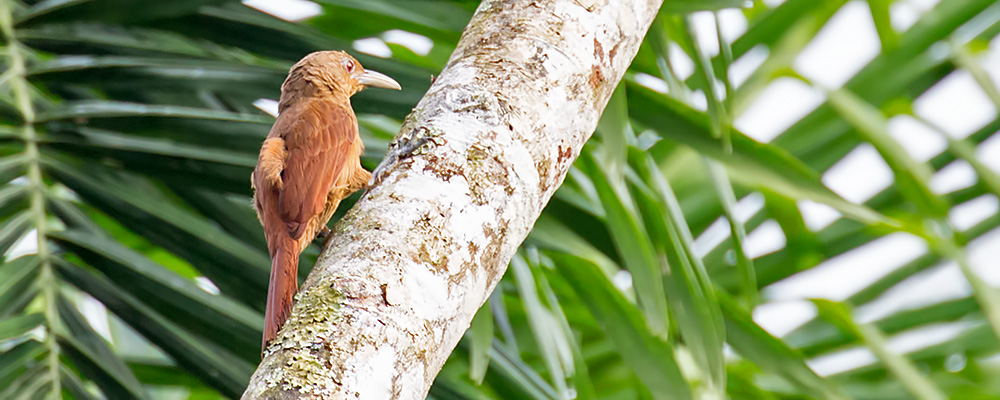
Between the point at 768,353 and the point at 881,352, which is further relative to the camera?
the point at 881,352

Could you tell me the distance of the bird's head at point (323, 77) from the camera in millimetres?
1211

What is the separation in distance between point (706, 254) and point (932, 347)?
68cm

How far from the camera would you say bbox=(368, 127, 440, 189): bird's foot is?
86cm

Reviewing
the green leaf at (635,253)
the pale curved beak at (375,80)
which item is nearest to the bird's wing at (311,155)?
the pale curved beak at (375,80)

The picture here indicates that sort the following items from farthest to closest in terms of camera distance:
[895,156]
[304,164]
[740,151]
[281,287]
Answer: [895,156] → [740,151] → [304,164] → [281,287]

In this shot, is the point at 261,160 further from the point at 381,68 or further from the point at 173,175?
the point at 381,68

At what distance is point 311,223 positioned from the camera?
1.06m

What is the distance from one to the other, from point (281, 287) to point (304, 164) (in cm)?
18

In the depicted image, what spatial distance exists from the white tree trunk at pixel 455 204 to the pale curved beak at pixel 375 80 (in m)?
0.27

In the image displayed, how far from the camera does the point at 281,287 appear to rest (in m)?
0.97

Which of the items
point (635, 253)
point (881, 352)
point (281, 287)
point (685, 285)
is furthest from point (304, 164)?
point (881, 352)

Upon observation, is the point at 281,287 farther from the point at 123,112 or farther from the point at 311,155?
the point at 123,112

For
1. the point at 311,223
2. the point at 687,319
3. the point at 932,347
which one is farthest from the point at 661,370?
the point at 932,347

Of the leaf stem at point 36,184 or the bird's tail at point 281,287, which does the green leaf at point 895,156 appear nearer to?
the bird's tail at point 281,287
